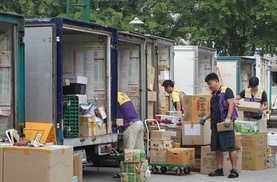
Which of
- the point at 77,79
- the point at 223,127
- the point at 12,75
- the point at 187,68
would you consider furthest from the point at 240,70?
the point at 12,75

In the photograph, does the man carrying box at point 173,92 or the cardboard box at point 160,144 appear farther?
the man carrying box at point 173,92

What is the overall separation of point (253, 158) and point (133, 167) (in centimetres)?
313

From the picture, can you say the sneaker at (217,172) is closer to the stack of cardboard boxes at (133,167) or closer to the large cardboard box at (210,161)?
the large cardboard box at (210,161)

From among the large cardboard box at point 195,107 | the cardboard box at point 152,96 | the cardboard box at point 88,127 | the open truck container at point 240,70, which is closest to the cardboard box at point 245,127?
the large cardboard box at point 195,107

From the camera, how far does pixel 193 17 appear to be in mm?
27844

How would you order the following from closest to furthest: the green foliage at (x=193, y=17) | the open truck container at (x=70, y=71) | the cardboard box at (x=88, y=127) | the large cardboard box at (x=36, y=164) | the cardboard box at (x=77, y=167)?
1. the large cardboard box at (x=36, y=164)
2. the cardboard box at (x=77, y=167)
3. the open truck container at (x=70, y=71)
4. the cardboard box at (x=88, y=127)
5. the green foliage at (x=193, y=17)

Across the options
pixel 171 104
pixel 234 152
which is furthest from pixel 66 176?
pixel 171 104

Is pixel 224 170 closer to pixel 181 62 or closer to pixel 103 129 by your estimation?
pixel 103 129

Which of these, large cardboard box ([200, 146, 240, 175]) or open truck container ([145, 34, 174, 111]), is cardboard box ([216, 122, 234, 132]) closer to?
large cardboard box ([200, 146, 240, 175])

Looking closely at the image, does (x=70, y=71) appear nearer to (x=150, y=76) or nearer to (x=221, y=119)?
(x=150, y=76)

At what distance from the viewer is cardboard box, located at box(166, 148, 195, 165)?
11805 millimetres

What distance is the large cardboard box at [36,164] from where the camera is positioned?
7.68m

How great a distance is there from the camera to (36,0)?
2722cm

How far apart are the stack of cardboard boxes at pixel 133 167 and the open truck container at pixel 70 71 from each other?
571mm
